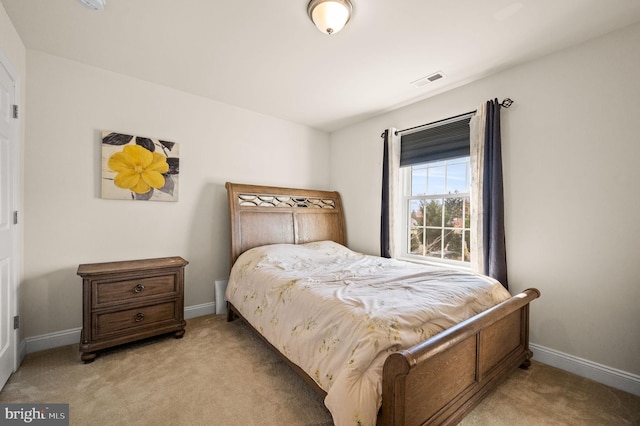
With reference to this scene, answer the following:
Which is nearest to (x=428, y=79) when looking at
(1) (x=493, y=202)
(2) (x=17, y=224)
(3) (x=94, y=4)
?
(1) (x=493, y=202)

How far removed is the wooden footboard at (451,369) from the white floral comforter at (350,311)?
0.33 feet

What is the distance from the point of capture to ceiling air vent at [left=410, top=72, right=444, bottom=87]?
254 centimetres

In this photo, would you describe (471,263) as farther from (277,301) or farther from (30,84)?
(30,84)

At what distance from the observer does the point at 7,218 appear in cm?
187

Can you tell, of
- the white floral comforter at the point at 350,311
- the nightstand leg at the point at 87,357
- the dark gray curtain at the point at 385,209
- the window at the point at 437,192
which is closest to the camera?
the white floral comforter at the point at 350,311

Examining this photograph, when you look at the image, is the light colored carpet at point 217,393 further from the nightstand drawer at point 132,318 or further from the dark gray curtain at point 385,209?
the dark gray curtain at point 385,209

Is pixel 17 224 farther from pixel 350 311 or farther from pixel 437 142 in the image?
pixel 437 142

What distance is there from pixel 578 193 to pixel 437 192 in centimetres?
121

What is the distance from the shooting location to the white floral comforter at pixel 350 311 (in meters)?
1.22

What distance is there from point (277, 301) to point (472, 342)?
1278 mm

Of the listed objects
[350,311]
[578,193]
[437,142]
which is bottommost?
[350,311]

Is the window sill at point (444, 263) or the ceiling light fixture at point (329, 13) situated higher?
the ceiling light fixture at point (329, 13)

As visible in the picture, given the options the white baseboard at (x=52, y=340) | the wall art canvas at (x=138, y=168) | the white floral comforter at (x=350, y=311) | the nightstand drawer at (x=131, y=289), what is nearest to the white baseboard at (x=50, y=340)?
the white baseboard at (x=52, y=340)

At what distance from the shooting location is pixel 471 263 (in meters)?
2.59
